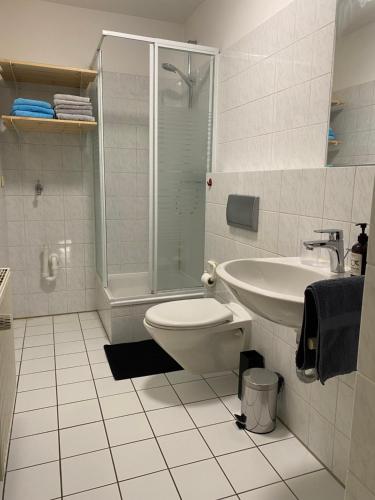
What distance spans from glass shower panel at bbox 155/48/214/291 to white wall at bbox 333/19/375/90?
1.23 m

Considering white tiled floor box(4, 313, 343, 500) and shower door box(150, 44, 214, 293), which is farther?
shower door box(150, 44, 214, 293)

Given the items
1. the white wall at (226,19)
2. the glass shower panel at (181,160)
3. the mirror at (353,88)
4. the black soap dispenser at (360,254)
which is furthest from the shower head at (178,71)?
the black soap dispenser at (360,254)

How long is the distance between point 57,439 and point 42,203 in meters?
2.01

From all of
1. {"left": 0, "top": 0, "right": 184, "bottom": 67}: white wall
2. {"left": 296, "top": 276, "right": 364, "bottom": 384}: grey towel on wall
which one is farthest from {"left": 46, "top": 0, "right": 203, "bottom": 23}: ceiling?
{"left": 296, "top": 276, "right": 364, "bottom": 384}: grey towel on wall

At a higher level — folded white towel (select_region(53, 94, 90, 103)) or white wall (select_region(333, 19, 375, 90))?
folded white towel (select_region(53, 94, 90, 103))

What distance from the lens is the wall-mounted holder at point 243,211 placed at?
2.16m

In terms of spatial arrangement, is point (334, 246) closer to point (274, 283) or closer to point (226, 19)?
point (274, 283)

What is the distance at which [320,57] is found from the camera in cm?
171

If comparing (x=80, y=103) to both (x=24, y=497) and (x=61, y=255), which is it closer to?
(x=61, y=255)

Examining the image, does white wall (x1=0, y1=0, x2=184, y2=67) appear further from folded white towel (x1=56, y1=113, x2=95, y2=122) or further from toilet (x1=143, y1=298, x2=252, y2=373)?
toilet (x1=143, y1=298, x2=252, y2=373)

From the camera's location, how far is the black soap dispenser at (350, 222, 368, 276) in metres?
1.37

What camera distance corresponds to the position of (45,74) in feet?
9.40

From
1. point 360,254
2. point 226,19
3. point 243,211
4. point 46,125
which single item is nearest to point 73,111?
point 46,125

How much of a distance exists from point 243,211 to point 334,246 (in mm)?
841
